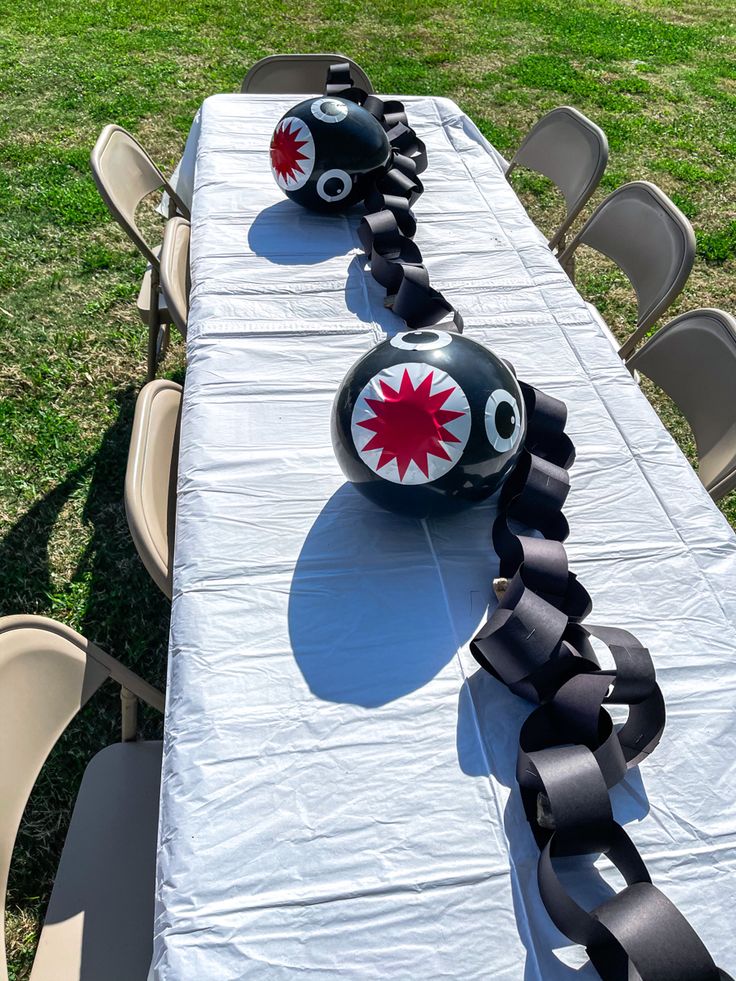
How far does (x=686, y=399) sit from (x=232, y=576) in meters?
1.27

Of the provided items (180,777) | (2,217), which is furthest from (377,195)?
(2,217)

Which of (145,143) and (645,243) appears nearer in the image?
(645,243)

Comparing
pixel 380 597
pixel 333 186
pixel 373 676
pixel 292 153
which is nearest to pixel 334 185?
pixel 333 186

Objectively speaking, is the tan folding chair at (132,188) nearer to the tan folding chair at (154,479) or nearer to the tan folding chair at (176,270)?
the tan folding chair at (176,270)

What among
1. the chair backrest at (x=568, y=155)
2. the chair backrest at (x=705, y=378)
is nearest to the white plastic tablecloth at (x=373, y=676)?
the chair backrest at (x=705, y=378)

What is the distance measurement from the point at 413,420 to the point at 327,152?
1139mm

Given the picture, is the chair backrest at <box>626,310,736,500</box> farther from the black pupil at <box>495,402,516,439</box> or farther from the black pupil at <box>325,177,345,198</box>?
the black pupil at <box>325,177,345,198</box>

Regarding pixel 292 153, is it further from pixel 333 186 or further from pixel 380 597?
pixel 380 597

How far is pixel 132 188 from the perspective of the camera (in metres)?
2.38

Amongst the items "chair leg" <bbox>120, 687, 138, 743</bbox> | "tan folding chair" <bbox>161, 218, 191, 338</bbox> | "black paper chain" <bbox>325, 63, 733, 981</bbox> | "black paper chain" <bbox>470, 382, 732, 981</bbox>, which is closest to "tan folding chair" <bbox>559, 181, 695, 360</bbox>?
"black paper chain" <bbox>325, 63, 733, 981</bbox>

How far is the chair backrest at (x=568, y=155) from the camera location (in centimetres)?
252

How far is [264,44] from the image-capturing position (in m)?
5.42

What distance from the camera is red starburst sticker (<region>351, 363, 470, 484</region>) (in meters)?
1.19

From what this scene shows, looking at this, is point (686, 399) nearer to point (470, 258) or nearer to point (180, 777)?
point (470, 258)
